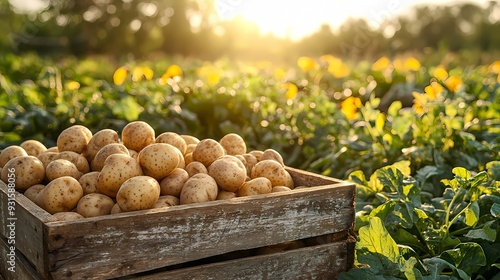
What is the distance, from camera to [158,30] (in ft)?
104

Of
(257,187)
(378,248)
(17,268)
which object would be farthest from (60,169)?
(378,248)

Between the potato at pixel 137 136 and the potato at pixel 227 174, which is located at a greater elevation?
the potato at pixel 137 136

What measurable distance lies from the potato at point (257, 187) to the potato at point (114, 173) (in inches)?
16.1

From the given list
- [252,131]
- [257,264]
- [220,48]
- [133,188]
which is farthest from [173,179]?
[220,48]

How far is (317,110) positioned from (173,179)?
2.22 m

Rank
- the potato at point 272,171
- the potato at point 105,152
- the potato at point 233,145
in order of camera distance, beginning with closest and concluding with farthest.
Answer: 1. the potato at point 105,152
2. the potato at point 272,171
3. the potato at point 233,145

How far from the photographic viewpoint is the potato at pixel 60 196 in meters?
2.01

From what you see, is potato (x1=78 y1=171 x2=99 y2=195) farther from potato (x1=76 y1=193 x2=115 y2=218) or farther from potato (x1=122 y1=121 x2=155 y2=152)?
potato (x1=122 y1=121 x2=155 y2=152)

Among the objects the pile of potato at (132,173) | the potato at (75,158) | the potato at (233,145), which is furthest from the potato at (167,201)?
the potato at (233,145)

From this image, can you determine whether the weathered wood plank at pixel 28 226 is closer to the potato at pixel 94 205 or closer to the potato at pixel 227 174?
the potato at pixel 94 205

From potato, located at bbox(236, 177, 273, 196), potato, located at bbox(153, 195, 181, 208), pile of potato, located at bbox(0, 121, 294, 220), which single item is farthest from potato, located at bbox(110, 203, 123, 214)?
potato, located at bbox(236, 177, 273, 196)

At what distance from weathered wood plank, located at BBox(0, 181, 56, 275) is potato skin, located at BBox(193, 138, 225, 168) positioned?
26.9 inches

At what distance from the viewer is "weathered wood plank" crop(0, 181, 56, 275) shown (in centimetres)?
177

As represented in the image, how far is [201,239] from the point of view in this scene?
6.34ft
